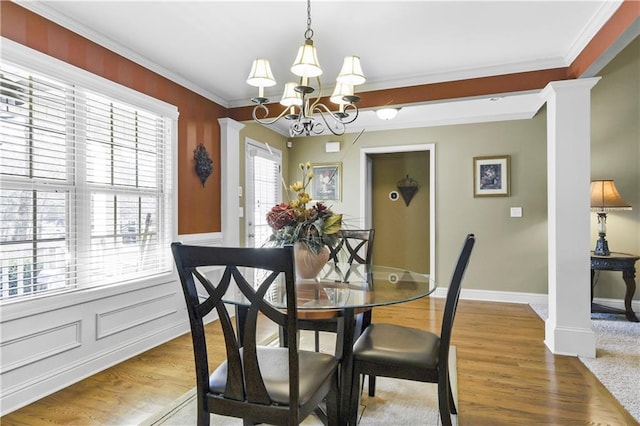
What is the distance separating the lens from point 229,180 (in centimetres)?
402

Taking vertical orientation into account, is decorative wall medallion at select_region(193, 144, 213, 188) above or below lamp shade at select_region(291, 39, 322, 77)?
below

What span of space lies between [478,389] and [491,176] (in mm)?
3042

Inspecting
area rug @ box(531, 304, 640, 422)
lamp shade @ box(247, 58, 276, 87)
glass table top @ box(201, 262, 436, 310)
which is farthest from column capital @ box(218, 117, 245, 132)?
area rug @ box(531, 304, 640, 422)

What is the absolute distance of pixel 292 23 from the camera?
2.41 metres

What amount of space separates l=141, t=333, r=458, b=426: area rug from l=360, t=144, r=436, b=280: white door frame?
262 cm

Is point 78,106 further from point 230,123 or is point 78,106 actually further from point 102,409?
point 102,409

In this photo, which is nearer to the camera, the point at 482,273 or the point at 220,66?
the point at 220,66

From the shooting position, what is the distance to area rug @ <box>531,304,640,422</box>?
2.25m

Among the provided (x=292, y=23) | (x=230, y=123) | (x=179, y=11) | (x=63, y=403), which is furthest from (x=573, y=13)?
(x=63, y=403)

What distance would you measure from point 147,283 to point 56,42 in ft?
6.11

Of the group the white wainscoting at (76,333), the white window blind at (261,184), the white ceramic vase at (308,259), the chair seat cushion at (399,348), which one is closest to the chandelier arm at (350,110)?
the white ceramic vase at (308,259)

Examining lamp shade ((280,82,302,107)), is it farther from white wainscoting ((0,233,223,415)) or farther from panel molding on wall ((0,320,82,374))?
panel molding on wall ((0,320,82,374))

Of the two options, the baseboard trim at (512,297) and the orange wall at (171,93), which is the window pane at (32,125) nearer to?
the orange wall at (171,93)

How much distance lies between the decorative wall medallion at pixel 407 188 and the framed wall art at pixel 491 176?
1.16 metres
